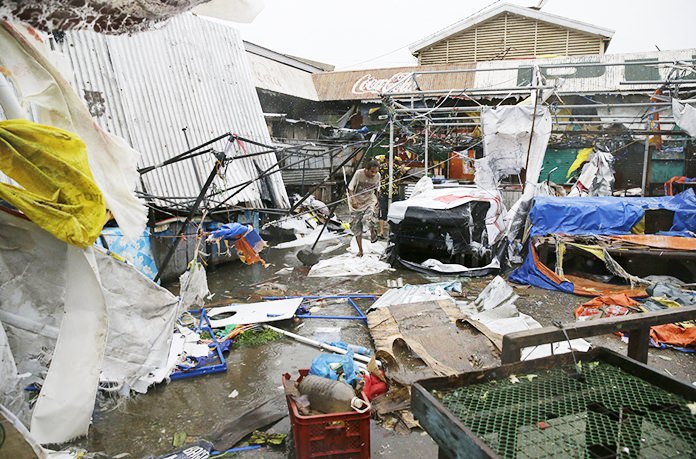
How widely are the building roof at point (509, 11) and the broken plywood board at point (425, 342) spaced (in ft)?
56.2

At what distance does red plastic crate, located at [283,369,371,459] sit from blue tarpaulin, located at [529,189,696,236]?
6.29 metres

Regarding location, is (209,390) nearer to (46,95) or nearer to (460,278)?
(46,95)

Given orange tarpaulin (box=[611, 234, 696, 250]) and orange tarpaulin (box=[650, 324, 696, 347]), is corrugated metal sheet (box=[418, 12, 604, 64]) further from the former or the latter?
orange tarpaulin (box=[650, 324, 696, 347])

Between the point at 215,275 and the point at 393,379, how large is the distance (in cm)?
565

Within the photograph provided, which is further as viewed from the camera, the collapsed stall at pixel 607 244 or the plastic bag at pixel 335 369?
the collapsed stall at pixel 607 244

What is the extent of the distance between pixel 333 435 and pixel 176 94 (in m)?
8.92

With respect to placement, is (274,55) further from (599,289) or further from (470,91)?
(599,289)

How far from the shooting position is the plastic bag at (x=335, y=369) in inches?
136

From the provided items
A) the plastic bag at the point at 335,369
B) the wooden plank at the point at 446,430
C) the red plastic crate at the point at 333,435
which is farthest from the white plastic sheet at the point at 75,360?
the wooden plank at the point at 446,430

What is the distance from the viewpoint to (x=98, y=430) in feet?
11.7

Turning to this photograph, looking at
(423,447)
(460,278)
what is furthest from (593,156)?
(423,447)

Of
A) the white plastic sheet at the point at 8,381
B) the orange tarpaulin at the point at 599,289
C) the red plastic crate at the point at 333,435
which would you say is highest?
the white plastic sheet at the point at 8,381

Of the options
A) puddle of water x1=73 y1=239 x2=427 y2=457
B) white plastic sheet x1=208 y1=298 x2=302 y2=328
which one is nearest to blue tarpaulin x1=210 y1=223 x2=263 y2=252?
white plastic sheet x1=208 y1=298 x2=302 y2=328

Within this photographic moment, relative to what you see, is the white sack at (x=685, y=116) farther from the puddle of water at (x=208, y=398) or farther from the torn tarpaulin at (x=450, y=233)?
the puddle of water at (x=208, y=398)
